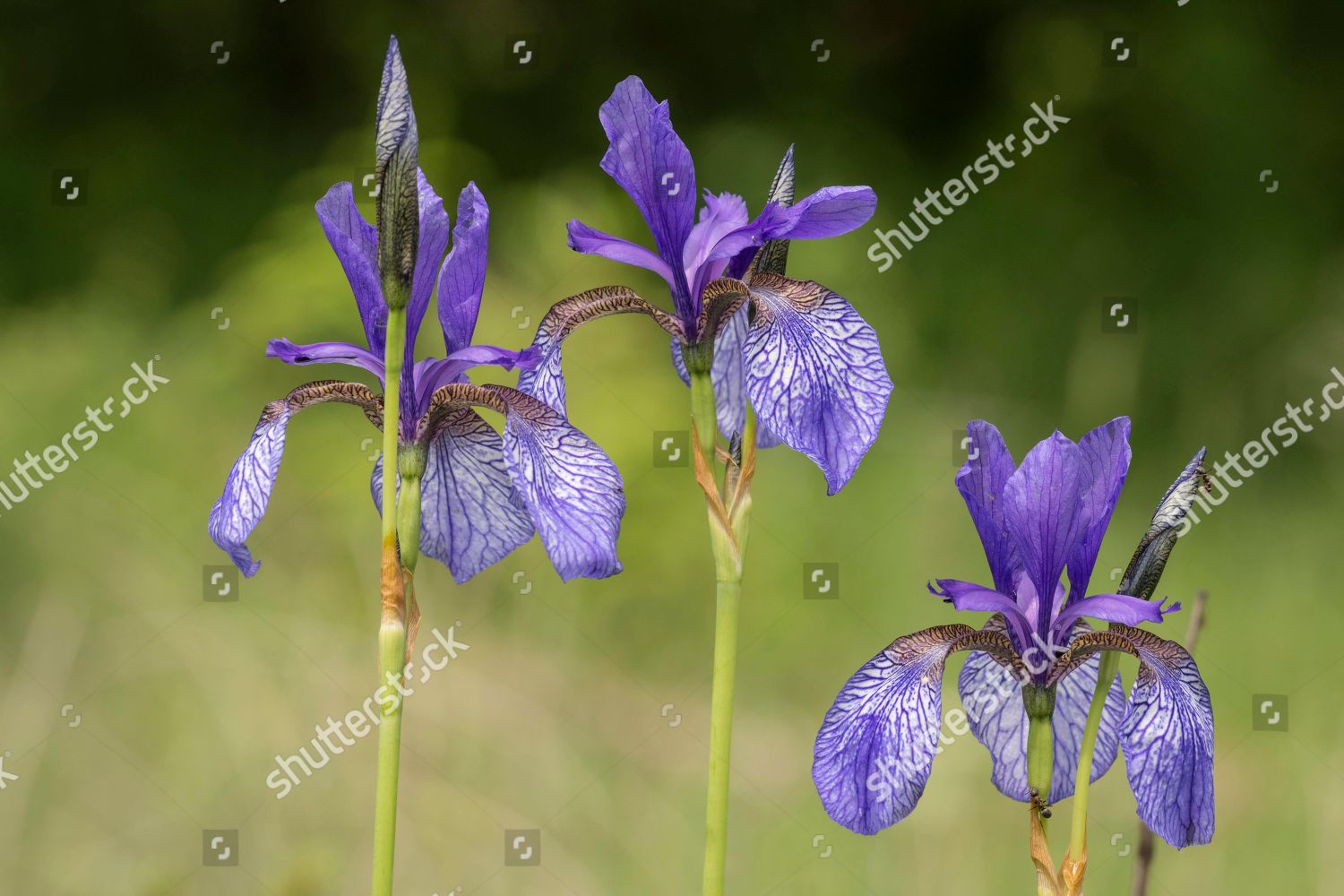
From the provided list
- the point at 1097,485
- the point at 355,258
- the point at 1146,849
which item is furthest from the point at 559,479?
the point at 1146,849

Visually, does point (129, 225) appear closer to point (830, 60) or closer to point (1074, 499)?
point (830, 60)

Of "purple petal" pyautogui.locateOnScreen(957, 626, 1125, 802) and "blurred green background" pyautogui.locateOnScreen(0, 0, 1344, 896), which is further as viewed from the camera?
"blurred green background" pyautogui.locateOnScreen(0, 0, 1344, 896)

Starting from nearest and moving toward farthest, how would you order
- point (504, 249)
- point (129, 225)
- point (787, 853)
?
point (787, 853)
point (504, 249)
point (129, 225)

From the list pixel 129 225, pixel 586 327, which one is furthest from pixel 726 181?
pixel 129 225

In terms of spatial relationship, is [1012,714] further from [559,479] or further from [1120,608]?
[559,479]

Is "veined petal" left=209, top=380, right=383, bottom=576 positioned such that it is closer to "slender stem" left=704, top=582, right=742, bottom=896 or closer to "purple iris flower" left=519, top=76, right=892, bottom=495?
"purple iris flower" left=519, top=76, right=892, bottom=495

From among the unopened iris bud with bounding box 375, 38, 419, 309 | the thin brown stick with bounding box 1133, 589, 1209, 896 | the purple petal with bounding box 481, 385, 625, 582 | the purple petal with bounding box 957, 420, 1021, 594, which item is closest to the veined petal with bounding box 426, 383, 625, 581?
the purple petal with bounding box 481, 385, 625, 582

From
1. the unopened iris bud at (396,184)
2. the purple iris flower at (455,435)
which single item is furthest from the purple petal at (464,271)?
the unopened iris bud at (396,184)
